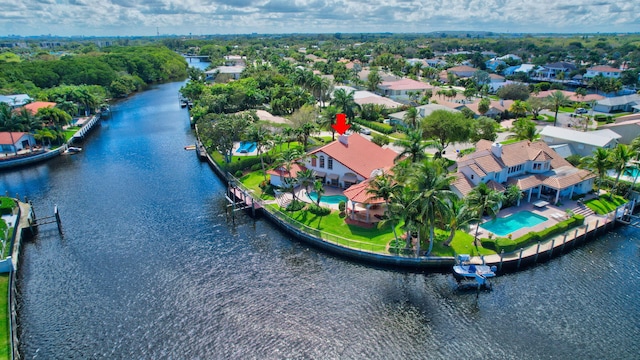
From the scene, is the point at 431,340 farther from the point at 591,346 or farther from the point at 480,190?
the point at 480,190

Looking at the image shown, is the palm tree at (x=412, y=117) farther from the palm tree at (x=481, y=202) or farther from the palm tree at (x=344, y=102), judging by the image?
the palm tree at (x=481, y=202)

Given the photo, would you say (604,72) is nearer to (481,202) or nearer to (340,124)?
(340,124)

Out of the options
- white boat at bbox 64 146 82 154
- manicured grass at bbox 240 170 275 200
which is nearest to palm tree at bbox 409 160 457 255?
manicured grass at bbox 240 170 275 200

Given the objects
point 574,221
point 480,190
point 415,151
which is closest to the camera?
point 480,190

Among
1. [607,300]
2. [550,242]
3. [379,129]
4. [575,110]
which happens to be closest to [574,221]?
[550,242]

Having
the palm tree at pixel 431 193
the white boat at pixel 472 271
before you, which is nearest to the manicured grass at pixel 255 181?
the palm tree at pixel 431 193

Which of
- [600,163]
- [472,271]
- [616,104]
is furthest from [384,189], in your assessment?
[616,104]
